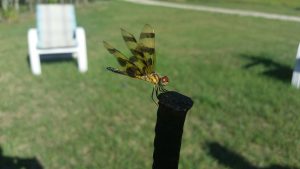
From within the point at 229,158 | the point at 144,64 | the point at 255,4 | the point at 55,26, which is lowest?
the point at 255,4

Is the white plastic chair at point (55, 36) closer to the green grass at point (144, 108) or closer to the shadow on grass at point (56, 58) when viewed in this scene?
the green grass at point (144, 108)

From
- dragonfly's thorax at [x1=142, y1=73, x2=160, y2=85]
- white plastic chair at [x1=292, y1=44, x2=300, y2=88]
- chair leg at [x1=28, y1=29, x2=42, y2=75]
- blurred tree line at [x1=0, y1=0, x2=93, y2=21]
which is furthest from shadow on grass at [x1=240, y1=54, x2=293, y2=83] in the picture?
blurred tree line at [x1=0, y1=0, x2=93, y2=21]

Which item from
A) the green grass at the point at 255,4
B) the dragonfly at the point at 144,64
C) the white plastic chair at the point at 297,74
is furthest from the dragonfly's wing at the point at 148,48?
the green grass at the point at 255,4

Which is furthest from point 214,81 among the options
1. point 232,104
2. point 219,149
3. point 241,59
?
point 219,149

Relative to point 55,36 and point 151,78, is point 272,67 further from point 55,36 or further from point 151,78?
point 151,78

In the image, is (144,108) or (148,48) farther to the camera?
(144,108)

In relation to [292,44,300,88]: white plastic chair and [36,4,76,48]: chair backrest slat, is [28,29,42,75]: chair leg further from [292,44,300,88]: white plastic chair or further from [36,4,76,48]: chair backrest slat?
[292,44,300,88]: white plastic chair

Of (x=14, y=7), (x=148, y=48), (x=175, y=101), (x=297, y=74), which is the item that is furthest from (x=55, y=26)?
(x=14, y=7)
